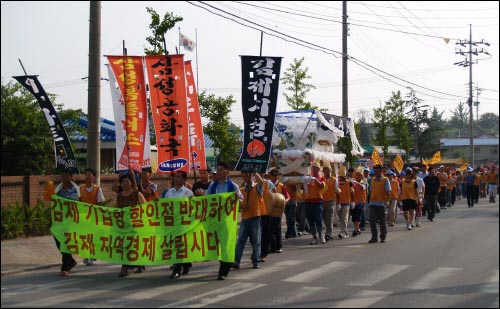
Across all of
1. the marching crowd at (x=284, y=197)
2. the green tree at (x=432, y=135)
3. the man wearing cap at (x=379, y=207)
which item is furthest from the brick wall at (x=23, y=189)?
the green tree at (x=432, y=135)

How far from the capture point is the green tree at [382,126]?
1629 inches

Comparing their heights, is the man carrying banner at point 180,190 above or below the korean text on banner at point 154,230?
above

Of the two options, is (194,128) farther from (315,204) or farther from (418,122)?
(418,122)

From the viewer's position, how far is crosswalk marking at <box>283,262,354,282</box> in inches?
395

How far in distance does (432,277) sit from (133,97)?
7.55m

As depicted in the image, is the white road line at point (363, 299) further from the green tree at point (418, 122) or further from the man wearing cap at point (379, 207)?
the green tree at point (418, 122)

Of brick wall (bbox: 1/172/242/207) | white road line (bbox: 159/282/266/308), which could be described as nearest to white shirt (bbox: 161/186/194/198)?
white road line (bbox: 159/282/266/308)

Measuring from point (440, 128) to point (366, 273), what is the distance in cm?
4724

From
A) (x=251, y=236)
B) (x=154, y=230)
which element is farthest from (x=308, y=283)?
(x=154, y=230)

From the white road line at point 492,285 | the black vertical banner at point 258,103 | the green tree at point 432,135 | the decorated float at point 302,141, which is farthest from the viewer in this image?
the green tree at point 432,135

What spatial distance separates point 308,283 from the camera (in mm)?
9656

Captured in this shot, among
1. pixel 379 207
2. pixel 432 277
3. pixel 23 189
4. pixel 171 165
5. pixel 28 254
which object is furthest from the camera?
pixel 23 189

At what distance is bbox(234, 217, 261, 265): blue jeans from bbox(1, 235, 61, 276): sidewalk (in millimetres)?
3563

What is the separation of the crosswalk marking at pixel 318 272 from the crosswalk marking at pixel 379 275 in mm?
716
